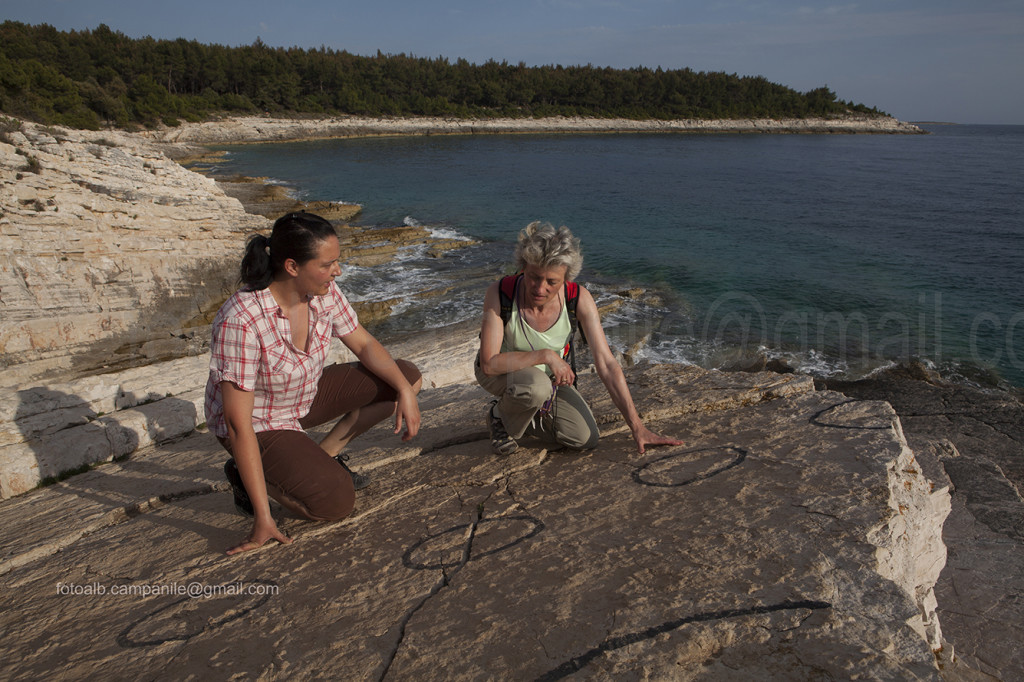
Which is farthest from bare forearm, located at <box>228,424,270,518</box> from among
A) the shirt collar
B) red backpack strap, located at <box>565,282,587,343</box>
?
red backpack strap, located at <box>565,282,587,343</box>

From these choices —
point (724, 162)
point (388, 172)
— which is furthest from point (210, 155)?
point (724, 162)

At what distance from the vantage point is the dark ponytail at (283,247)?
8.82 ft

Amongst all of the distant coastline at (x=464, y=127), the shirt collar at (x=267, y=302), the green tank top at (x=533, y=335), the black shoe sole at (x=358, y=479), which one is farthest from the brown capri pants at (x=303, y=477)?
the distant coastline at (x=464, y=127)

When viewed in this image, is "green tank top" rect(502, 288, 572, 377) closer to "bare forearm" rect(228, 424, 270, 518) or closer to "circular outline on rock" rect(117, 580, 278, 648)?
"bare forearm" rect(228, 424, 270, 518)

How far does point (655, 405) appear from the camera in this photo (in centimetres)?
410

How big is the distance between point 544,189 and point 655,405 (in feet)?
85.1

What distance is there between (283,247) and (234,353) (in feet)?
1.64

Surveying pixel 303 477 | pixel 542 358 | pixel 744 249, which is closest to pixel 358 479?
pixel 303 477

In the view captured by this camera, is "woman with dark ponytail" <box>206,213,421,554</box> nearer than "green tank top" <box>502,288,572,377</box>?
Yes

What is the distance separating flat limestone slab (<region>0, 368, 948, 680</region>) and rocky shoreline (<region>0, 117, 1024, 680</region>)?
2cm

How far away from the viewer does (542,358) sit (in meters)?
3.27

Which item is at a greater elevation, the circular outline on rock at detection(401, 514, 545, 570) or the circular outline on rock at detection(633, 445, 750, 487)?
the circular outline on rock at detection(633, 445, 750, 487)

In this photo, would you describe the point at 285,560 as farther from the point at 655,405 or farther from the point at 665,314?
the point at 665,314

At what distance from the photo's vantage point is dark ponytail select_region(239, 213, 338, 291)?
2688mm
